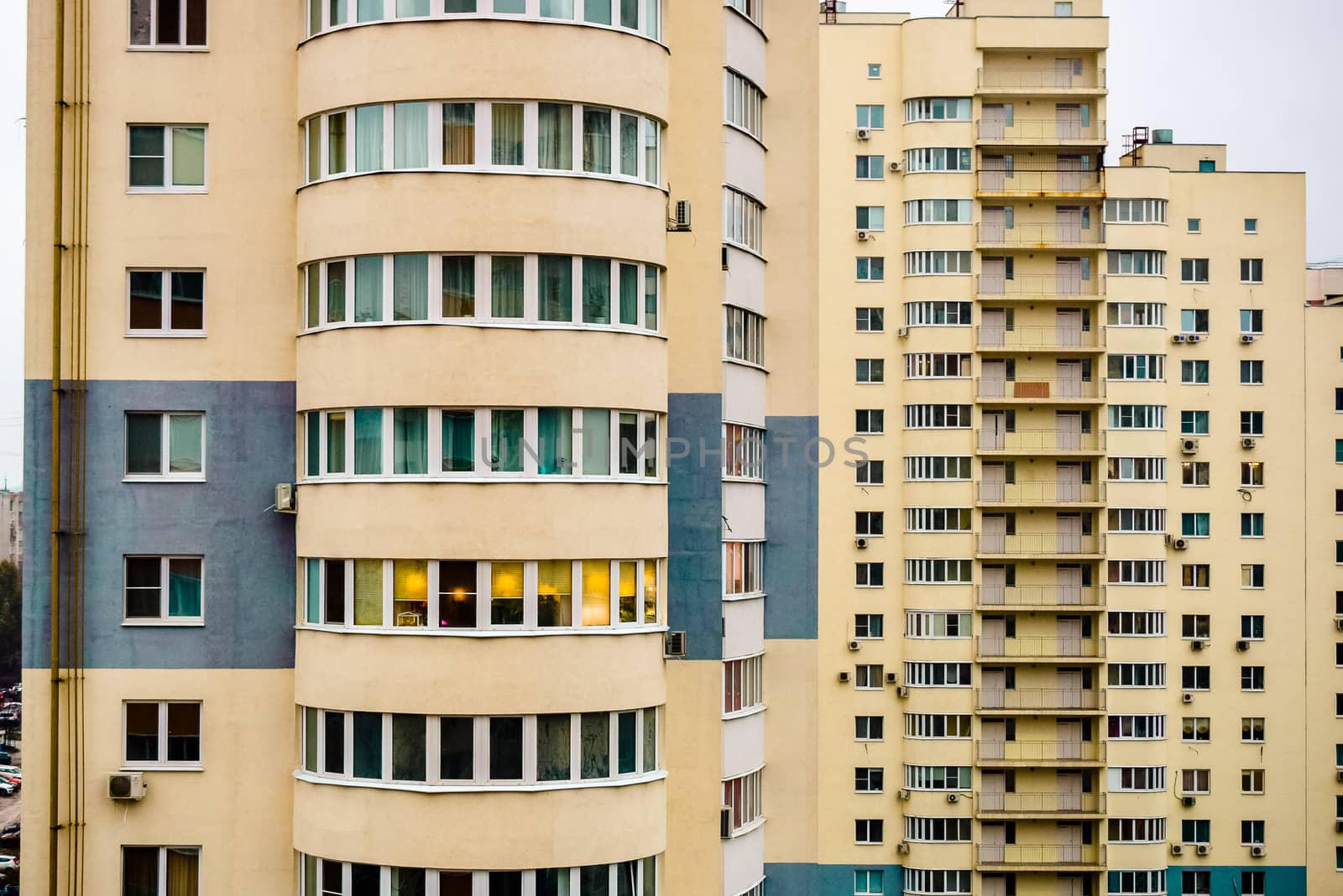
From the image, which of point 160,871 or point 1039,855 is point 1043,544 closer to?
point 1039,855

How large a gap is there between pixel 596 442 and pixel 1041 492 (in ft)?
116

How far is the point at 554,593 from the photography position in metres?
16.9

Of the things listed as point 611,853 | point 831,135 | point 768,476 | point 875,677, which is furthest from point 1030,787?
point 611,853

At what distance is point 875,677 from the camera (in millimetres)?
47062

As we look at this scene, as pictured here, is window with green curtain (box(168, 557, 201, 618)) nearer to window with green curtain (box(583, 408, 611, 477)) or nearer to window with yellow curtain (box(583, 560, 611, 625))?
window with yellow curtain (box(583, 560, 611, 625))

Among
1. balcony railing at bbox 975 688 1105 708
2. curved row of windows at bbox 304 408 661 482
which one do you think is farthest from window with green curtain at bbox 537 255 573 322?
balcony railing at bbox 975 688 1105 708

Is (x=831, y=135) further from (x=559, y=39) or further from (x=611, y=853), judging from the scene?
(x=611, y=853)

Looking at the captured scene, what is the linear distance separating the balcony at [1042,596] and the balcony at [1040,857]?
9971mm

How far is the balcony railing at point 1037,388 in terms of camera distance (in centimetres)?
4838

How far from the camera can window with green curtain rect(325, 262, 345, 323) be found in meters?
17.4

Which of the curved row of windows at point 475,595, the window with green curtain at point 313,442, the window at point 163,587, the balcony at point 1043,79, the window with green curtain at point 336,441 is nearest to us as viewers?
the curved row of windows at point 475,595

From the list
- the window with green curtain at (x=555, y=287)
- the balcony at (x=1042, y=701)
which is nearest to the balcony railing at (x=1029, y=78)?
the balcony at (x=1042, y=701)

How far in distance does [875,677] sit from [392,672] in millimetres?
33434

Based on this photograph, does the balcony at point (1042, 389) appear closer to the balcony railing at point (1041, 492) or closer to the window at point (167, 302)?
the balcony railing at point (1041, 492)
